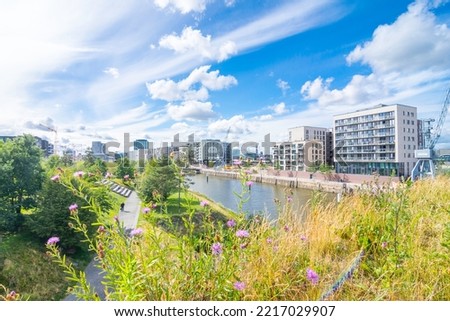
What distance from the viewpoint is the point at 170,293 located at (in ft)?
4.55

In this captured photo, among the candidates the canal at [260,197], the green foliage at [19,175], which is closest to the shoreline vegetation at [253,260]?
the canal at [260,197]

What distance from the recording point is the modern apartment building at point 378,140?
110ft

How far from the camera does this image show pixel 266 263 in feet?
5.45

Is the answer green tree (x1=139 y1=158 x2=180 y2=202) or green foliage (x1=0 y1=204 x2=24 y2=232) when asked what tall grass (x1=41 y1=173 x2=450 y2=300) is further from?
green tree (x1=139 y1=158 x2=180 y2=202)

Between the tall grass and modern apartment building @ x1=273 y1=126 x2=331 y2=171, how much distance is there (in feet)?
147

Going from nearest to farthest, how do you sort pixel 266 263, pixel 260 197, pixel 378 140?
pixel 266 263 < pixel 260 197 < pixel 378 140

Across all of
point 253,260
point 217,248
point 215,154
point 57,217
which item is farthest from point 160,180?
point 217,248

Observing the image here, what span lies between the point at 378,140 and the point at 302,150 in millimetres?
13542

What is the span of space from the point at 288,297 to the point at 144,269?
2.93 feet

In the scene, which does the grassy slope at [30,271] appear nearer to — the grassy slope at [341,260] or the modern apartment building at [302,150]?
the grassy slope at [341,260]

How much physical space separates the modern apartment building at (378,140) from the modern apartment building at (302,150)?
5.06 metres

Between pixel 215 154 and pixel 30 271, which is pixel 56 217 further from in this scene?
pixel 215 154

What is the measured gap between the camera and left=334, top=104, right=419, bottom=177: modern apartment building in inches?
1320

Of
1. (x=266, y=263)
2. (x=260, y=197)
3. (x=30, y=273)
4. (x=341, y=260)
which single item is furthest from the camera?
(x=260, y=197)
